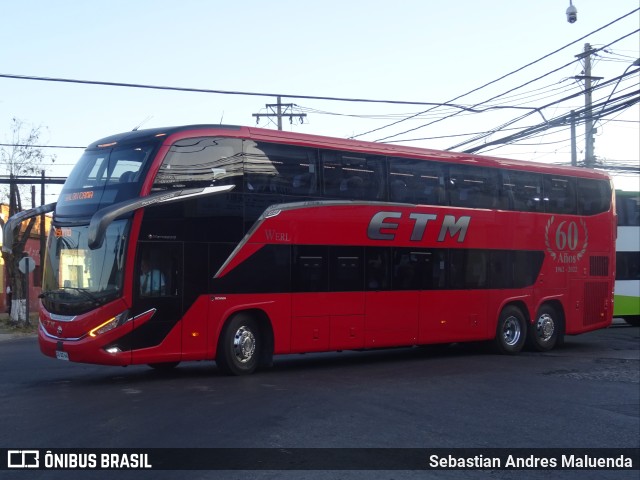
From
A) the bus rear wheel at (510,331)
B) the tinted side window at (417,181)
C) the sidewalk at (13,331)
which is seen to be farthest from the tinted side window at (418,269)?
the sidewalk at (13,331)

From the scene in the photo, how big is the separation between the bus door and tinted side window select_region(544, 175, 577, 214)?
10.2 meters

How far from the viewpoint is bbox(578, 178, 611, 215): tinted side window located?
20625 mm

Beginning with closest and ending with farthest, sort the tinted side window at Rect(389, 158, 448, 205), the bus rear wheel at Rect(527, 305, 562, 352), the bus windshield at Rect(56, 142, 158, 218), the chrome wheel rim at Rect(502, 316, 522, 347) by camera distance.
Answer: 1. the bus windshield at Rect(56, 142, 158, 218)
2. the tinted side window at Rect(389, 158, 448, 205)
3. the chrome wheel rim at Rect(502, 316, 522, 347)
4. the bus rear wheel at Rect(527, 305, 562, 352)

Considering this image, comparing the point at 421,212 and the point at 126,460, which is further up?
the point at 421,212

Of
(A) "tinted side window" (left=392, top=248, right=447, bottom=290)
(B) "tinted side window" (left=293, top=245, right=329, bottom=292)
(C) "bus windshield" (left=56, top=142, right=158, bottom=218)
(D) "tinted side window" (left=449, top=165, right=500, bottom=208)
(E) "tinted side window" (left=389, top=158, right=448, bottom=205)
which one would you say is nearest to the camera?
(C) "bus windshield" (left=56, top=142, right=158, bottom=218)

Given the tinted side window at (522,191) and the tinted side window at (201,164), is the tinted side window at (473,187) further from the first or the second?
the tinted side window at (201,164)

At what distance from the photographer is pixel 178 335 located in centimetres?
1347

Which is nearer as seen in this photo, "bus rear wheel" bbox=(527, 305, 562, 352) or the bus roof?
the bus roof

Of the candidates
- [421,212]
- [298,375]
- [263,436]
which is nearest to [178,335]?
[298,375]

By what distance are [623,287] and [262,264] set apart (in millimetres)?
17572

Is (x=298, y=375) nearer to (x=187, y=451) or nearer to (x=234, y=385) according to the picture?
(x=234, y=385)

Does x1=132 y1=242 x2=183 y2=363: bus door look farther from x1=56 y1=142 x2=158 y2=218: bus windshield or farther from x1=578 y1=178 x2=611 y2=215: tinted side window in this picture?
x1=578 y1=178 x2=611 y2=215: tinted side window

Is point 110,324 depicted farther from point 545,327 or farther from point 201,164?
point 545,327

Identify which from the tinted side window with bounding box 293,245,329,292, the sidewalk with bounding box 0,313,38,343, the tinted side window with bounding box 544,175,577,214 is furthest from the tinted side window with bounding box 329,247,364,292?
the sidewalk with bounding box 0,313,38,343
